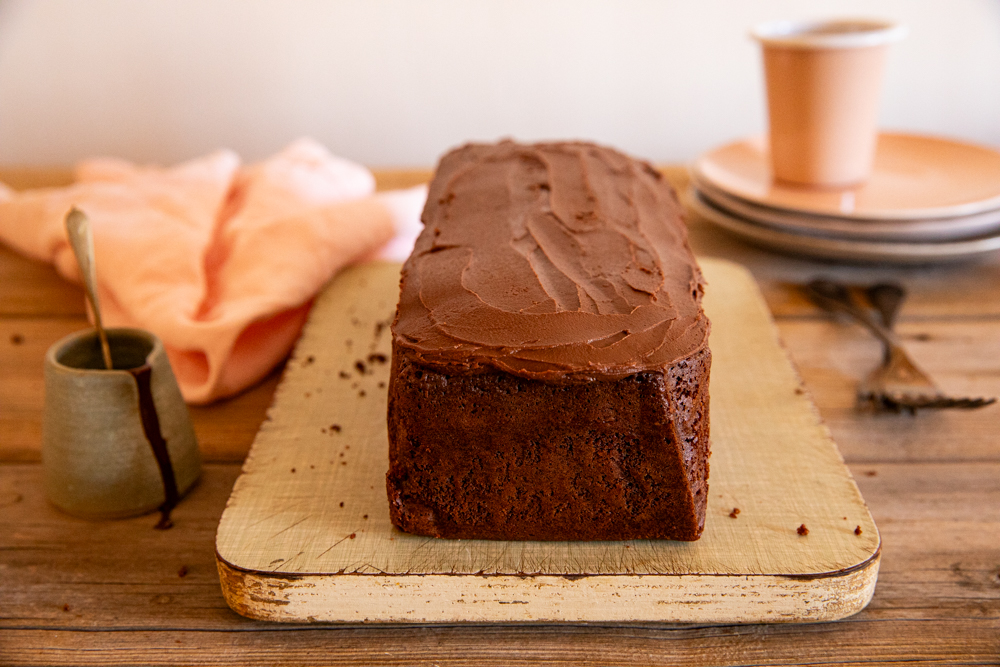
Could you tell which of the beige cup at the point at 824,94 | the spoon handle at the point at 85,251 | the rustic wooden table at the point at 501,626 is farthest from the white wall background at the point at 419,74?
the spoon handle at the point at 85,251

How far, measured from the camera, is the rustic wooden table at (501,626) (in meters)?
0.91

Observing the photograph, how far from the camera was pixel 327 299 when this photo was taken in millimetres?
1541

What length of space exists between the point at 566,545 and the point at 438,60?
183 cm

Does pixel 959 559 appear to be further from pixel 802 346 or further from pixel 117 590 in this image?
pixel 117 590

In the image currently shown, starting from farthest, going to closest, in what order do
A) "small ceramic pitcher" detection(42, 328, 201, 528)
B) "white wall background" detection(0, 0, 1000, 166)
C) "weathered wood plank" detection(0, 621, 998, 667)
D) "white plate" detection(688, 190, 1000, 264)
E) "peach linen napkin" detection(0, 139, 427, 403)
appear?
"white wall background" detection(0, 0, 1000, 166) < "white plate" detection(688, 190, 1000, 264) < "peach linen napkin" detection(0, 139, 427, 403) < "small ceramic pitcher" detection(42, 328, 201, 528) < "weathered wood plank" detection(0, 621, 998, 667)

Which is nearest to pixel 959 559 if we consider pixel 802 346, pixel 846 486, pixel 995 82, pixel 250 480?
pixel 846 486

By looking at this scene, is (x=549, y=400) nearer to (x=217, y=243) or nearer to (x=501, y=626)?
(x=501, y=626)

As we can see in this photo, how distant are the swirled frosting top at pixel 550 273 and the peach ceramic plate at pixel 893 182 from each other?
36 cm

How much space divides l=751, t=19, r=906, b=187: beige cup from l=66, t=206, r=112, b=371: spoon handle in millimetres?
1195

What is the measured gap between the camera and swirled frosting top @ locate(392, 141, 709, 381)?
91 cm

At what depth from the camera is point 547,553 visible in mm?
967

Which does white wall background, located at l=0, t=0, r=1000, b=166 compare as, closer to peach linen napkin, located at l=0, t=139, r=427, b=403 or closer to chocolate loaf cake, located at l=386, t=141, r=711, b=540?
peach linen napkin, located at l=0, t=139, r=427, b=403

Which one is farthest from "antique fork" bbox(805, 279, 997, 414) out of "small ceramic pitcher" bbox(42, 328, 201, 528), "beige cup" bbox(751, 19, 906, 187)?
"small ceramic pitcher" bbox(42, 328, 201, 528)

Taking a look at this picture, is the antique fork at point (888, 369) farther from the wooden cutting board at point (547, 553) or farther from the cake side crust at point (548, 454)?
the cake side crust at point (548, 454)
